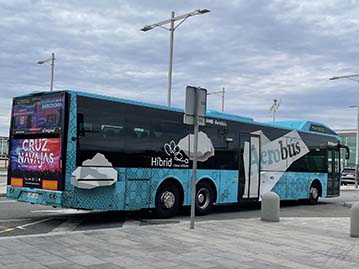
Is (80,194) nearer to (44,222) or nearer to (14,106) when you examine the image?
(44,222)

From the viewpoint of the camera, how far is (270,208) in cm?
1288

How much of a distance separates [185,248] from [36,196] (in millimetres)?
4408

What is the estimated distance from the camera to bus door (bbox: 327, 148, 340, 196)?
21.0 meters

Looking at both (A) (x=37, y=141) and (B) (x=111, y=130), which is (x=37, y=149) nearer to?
(A) (x=37, y=141)

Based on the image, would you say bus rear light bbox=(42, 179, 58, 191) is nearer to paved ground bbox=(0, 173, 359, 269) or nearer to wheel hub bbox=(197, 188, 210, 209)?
paved ground bbox=(0, 173, 359, 269)

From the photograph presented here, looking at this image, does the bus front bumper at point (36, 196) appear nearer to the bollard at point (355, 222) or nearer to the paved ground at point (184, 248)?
the paved ground at point (184, 248)

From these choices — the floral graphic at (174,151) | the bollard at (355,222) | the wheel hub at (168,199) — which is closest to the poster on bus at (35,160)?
the floral graphic at (174,151)

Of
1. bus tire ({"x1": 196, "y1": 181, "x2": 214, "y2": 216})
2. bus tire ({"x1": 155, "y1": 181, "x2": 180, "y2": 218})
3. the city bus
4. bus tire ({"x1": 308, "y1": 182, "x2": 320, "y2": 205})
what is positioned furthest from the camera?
bus tire ({"x1": 308, "y1": 182, "x2": 320, "y2": 205})

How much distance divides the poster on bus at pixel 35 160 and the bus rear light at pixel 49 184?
46mm

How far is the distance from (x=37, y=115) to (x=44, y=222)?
2590mm

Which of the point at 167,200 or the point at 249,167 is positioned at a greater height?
the point at 249,167

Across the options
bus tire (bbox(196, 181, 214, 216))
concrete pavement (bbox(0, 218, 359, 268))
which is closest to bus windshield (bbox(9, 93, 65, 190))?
concrete pavement (bbox(0, 218, 359, 268))

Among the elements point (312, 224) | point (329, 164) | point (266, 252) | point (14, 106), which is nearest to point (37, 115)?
point (14, 106)

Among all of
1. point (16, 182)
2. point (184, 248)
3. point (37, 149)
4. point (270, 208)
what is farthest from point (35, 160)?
point (270, 208)
